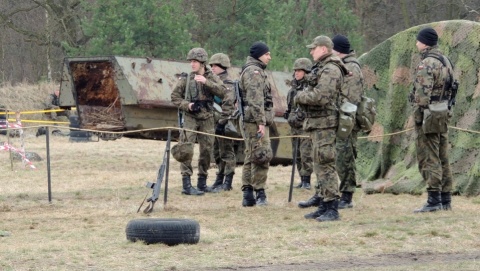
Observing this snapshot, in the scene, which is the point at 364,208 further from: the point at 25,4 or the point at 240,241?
the point at 25,4

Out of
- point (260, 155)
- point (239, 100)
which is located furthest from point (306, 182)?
point (239, 100)

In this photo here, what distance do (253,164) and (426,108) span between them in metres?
2.51

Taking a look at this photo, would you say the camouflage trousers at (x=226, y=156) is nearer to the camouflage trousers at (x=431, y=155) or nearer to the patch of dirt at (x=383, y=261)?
the camouflage trousers at (x=431, y=155)

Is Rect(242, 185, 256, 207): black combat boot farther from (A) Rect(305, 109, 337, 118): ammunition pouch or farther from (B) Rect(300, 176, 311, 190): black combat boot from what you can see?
(B) Rect(300, 176, 311, 190): black combat boot

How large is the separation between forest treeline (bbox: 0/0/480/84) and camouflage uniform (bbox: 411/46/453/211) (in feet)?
59.6

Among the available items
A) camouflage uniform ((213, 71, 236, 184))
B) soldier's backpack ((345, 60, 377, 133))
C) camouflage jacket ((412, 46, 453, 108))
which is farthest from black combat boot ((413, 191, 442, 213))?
camouflage uniform ((213, 71, 236, 184))

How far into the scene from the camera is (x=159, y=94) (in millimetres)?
20203

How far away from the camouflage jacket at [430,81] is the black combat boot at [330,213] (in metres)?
1.69

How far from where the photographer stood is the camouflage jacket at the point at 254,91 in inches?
536

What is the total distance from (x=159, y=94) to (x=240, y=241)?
968cm

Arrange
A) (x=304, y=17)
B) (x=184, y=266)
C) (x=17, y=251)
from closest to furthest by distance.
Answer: (x=184, y=266)
(x=17, y=251)
(x=304, y=17)

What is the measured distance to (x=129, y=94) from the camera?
1995 centimetres

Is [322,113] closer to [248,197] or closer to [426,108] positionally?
[426,108]

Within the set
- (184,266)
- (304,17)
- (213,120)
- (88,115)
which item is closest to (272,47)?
(304,17)
